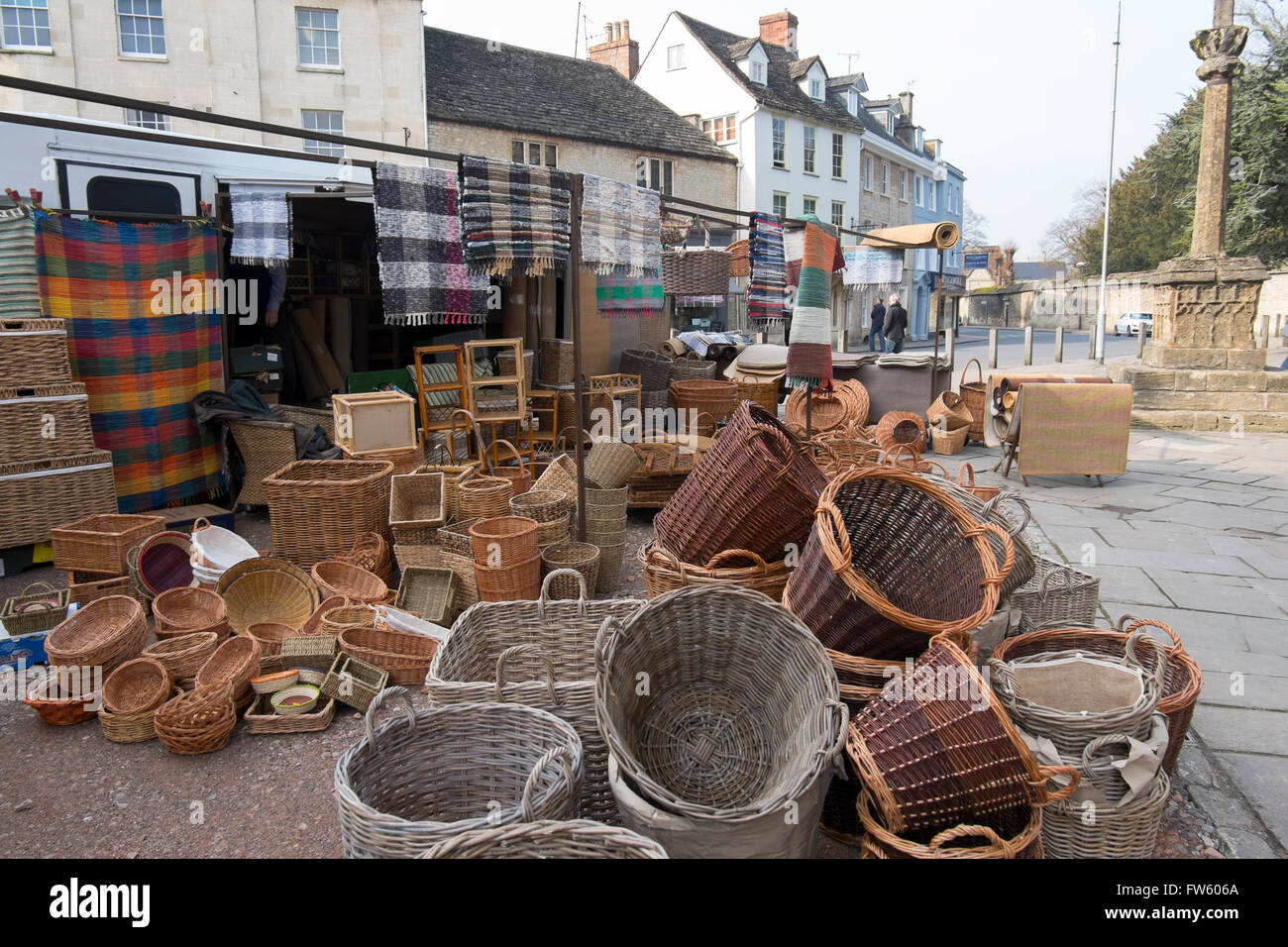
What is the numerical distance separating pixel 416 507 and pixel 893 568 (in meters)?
3.41

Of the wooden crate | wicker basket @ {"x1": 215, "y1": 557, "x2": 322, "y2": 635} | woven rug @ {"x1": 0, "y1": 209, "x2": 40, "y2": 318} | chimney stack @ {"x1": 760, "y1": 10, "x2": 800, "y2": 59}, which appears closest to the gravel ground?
wicker basket @ {"x1": 215, "y1": 557, "x2": 322, "y2": 635}

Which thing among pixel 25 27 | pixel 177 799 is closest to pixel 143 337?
pixel 177 799

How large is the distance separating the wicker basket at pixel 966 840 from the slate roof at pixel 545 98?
19689 millimetres

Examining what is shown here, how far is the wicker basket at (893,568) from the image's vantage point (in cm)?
296

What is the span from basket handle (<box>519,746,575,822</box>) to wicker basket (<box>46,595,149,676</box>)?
252 centimetres

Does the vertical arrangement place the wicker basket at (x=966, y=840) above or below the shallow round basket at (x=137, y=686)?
above

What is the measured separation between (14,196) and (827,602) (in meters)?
6.33

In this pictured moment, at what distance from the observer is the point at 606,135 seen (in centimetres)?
2227

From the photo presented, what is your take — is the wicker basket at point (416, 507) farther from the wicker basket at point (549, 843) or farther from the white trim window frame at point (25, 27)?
the white trim window frame at point (25, 27)

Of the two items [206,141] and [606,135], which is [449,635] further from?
[606,135]

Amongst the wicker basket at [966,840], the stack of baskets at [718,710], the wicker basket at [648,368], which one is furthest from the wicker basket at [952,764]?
the wicker basket at [648,368]

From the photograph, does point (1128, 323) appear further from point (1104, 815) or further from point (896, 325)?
point (1104, 815)

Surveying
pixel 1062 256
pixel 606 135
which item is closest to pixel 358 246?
pixel 606 135

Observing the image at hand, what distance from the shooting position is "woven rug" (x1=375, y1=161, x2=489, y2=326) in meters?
6.15
